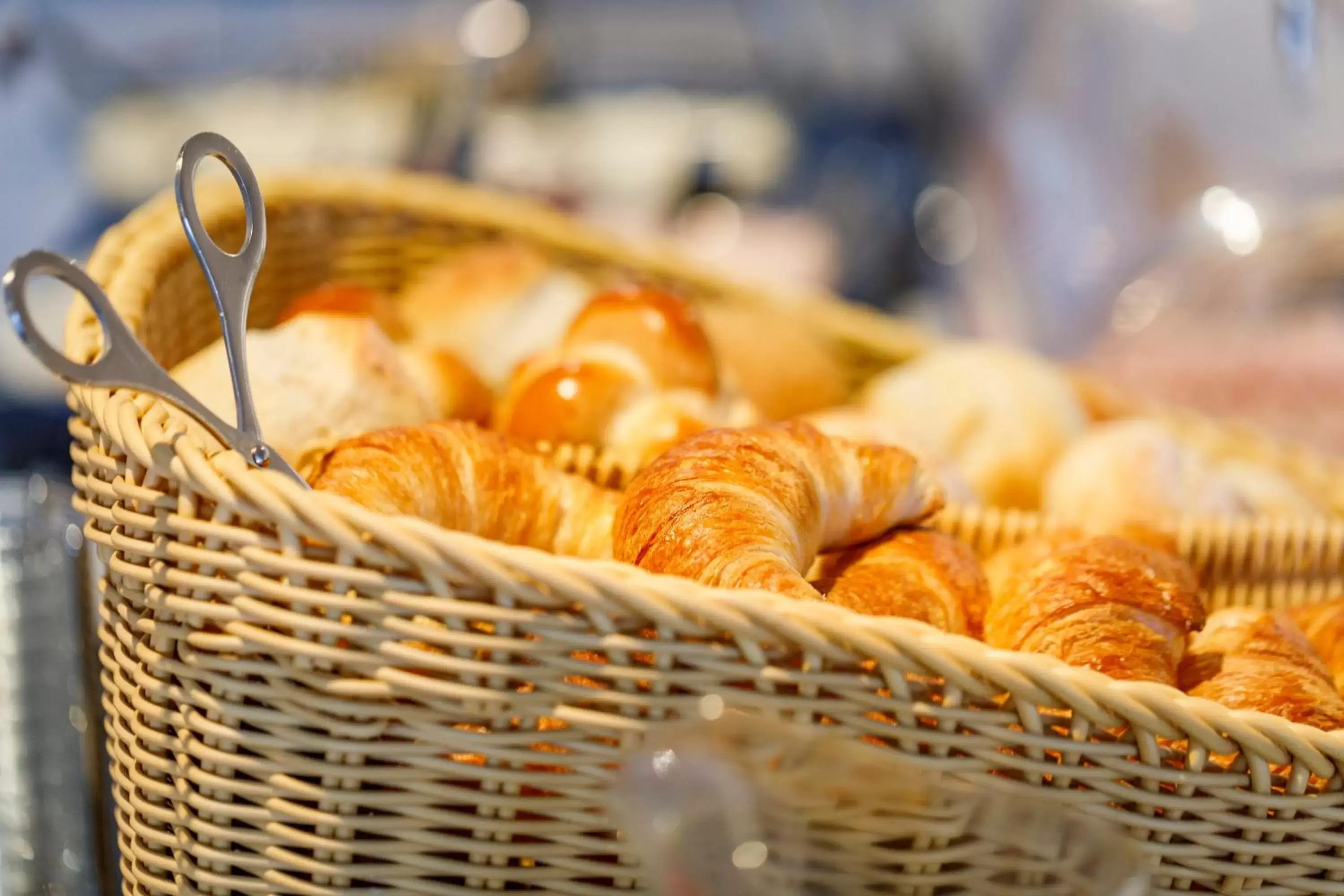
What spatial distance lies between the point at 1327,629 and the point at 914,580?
1.08 feet

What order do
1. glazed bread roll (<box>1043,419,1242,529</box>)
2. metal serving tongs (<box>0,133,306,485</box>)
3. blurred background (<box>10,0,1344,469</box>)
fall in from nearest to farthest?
metal serving tongs (<box>0,133,306,485</box>)
glazed bread roll (<box>1043,419,1242,529</box>)
blurred background (<box>10,0,1344,469</box>)

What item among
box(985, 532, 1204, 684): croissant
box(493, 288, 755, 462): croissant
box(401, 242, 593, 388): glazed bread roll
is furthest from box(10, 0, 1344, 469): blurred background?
box(985, 532, 1204, 684): croissant

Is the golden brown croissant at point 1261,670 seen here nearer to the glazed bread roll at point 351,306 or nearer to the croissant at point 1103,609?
the croissant at point 1103,609

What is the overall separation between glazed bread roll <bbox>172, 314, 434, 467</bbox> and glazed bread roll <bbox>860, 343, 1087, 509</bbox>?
0.51 metres

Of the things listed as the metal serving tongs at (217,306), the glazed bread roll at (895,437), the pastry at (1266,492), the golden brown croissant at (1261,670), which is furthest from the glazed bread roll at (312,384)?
the pastry at (1266,492)

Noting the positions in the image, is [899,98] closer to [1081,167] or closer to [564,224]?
[1081,167]

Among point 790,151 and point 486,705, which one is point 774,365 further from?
point 790,151

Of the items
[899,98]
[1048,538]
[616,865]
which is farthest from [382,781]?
[899,98]

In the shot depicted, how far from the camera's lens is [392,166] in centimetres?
246

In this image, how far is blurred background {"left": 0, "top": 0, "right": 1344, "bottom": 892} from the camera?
5.04 ft

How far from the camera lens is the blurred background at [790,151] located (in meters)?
1.54

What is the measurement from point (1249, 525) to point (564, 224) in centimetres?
79

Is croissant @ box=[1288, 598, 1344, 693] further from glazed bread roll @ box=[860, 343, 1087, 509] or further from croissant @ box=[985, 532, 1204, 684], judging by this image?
glazed bread roll @ box=[860, 343, 1087, 509]

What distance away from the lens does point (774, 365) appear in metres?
1.22
